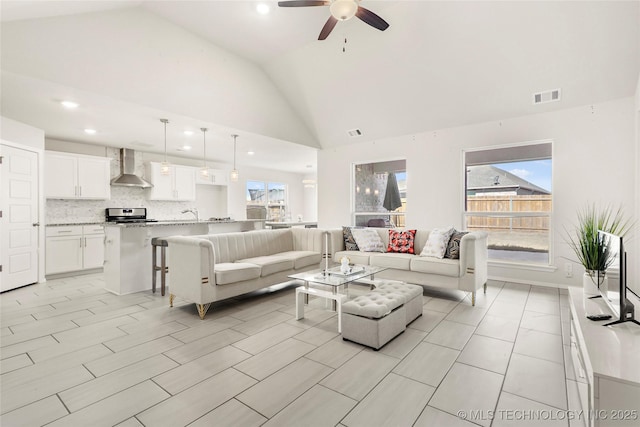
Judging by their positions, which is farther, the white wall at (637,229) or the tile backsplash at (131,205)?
the tile backsplash at (131,205)

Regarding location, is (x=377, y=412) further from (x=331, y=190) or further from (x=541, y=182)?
(x=331, y=190)

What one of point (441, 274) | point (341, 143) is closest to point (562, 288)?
point (441, 274)

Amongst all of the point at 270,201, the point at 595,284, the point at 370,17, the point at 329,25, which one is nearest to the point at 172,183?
the point at 270,201

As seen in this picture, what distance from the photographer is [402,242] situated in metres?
4.66

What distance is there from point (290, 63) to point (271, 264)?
3.22 meters

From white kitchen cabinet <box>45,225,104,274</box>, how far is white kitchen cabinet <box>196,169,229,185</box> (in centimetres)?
248

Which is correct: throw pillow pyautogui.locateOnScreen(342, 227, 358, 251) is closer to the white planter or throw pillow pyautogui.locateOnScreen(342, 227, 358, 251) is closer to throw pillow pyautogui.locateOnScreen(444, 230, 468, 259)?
throw pillow pyautogui.locateOnScreen(444, 230, 468, 259)

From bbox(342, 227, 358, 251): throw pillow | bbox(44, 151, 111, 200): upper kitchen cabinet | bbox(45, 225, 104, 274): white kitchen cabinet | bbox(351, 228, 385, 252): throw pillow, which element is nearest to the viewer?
bbox(351, 228, 385, 252): throw pillow

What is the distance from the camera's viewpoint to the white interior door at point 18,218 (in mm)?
4324

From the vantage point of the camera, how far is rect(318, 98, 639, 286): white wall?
3.95 m

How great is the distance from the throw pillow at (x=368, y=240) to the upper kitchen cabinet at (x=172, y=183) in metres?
4.46

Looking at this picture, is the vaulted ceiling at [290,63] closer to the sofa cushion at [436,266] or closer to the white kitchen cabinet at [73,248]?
the white kitchen cabinet at [73,248]

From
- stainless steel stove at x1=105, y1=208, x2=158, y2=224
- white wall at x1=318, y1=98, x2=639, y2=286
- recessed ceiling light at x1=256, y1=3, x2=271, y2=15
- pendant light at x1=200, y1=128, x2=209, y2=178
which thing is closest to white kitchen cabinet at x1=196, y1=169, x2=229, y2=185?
pendant light at x1=200, y1=128, x2=209, y2=178

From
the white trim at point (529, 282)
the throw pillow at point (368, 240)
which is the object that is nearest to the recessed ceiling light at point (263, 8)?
the throw pillow at point (368, 240)
